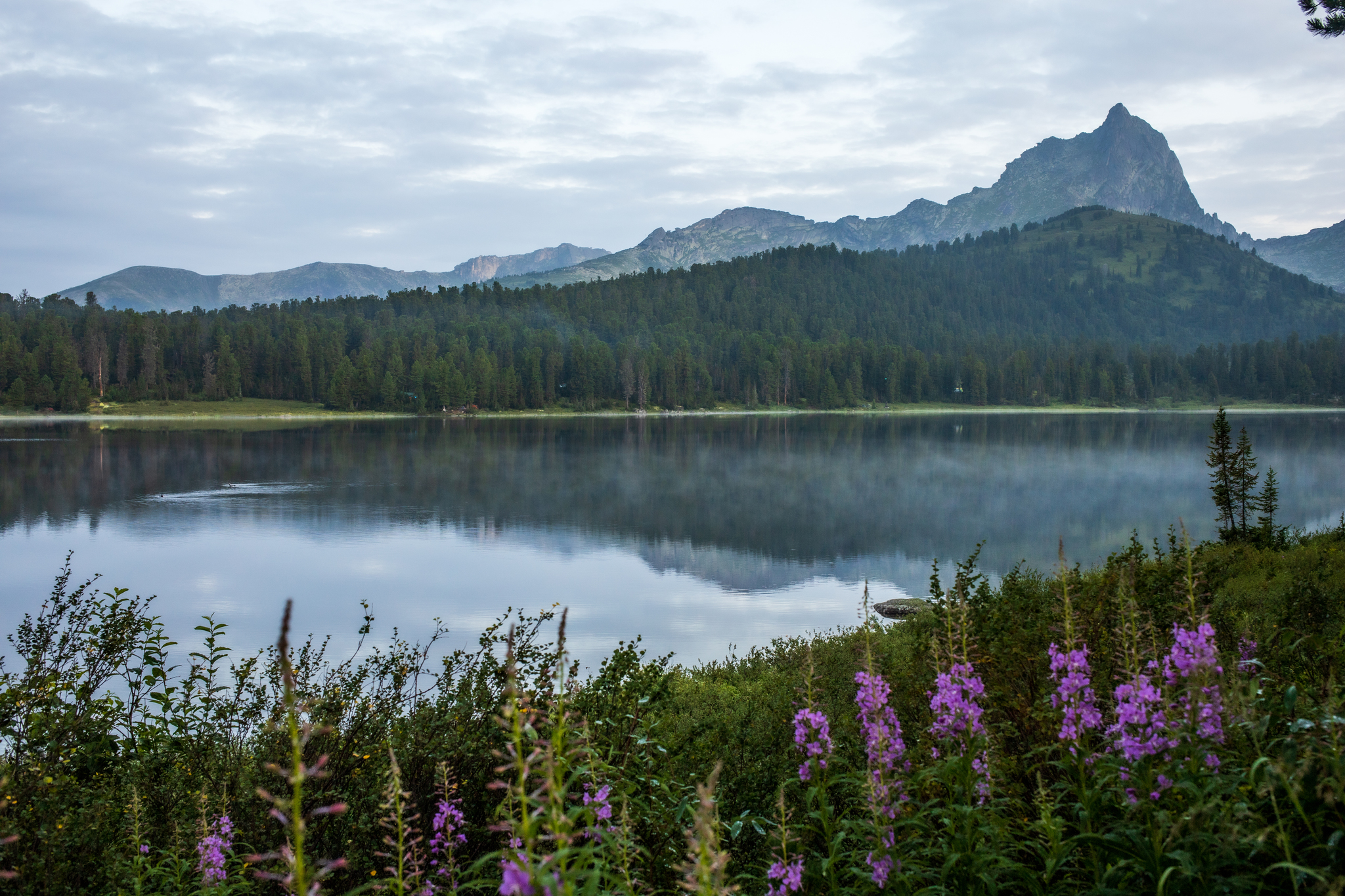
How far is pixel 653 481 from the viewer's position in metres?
A: 45.1

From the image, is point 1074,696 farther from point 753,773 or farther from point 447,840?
point 753,773

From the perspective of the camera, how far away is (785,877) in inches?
149

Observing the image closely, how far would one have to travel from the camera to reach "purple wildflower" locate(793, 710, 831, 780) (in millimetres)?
4426

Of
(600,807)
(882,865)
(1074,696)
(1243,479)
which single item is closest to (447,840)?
(600,807)

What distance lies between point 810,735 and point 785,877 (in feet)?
3.23

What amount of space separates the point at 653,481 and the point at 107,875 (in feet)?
131

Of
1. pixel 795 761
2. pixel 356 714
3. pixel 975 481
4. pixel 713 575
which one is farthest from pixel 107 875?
pixel 975 481

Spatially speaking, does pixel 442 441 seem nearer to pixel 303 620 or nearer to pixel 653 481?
pixel 653 481

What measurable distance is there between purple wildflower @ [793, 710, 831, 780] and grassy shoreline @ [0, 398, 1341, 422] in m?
144

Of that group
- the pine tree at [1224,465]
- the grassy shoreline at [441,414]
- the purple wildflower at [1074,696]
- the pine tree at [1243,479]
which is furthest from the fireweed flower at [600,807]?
the grassy shoreline at [441,414]

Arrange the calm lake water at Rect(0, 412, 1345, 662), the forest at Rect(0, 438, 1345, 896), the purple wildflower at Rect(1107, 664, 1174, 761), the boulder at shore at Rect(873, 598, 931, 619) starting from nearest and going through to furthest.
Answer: the forest at Rect(0, 438, 1345, 896) < the purple wildflower at Rect(1107, 664, 1174, 761) < the boulder at shore at Rect(873, 598, 931, 619) < the calm lake water at Rect(0, 412, 1345, 662)

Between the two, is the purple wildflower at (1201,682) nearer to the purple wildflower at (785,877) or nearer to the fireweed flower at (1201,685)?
the fireweed flower at (1201,685)

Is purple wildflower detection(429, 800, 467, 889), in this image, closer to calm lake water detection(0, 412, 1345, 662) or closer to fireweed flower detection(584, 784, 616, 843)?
fireweed flower detection(584, 784, 616, 843)

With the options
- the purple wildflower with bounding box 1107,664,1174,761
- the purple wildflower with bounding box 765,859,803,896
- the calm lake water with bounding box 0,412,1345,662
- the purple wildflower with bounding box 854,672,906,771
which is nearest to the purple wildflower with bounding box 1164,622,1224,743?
the purple wildflower with bounding box 1107,664,1174,761
